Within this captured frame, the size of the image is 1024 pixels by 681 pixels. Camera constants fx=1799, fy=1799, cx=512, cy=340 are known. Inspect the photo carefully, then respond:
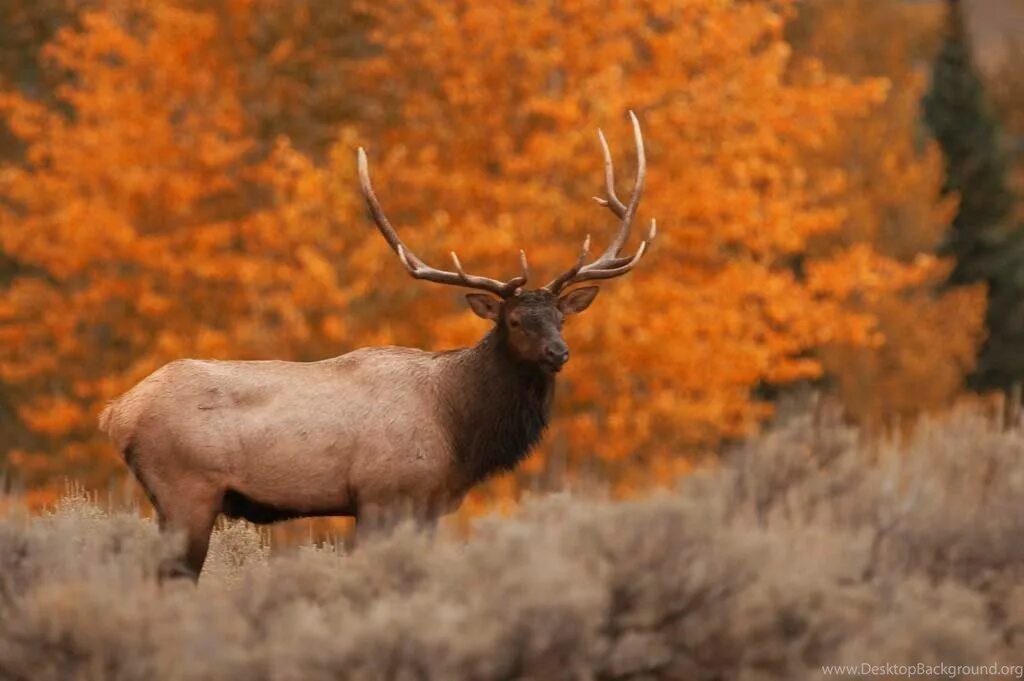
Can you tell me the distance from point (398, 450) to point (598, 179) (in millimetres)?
8705

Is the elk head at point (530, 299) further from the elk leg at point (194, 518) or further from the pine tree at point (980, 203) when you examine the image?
the pine tree at point (980, 203)

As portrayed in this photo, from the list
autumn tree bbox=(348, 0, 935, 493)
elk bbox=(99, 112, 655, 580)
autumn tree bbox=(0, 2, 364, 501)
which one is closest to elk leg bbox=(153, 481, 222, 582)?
elk bbox=(99, 112, 655, 580)

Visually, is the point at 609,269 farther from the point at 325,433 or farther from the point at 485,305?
the point at 325,433

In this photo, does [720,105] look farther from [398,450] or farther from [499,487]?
[398,450]

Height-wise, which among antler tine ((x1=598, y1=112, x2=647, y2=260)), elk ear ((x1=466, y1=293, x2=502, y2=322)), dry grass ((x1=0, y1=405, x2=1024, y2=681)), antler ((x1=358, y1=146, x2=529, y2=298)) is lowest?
dry grass ((x1=0, y1=405, x2=1024, y2=681))

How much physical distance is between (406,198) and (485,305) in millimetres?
8339

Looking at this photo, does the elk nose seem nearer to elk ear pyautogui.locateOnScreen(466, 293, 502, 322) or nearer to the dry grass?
elk ear pyautogui.locateOnScreen(466, 293, 502, 322)

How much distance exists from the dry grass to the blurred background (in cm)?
718

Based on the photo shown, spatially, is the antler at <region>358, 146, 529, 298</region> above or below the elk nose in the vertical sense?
above

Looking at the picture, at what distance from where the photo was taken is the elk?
23.2 ft

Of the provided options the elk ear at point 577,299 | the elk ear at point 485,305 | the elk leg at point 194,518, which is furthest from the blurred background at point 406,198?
the elk leg at point 194,518

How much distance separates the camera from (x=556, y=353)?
7578 millimetres

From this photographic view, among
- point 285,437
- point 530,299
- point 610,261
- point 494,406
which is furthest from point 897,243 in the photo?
point 285,437

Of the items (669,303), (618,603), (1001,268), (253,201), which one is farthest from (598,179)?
(1001,268)
